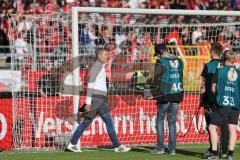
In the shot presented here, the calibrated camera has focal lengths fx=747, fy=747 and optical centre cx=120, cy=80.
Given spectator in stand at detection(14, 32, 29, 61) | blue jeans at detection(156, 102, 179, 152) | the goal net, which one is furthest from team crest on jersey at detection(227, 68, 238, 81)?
spectator in stand at detection(14, 32, 29, 61)

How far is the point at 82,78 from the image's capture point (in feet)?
51.2

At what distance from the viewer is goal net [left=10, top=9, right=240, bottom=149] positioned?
15.4 metres

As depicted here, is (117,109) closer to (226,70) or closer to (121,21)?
(121,21)

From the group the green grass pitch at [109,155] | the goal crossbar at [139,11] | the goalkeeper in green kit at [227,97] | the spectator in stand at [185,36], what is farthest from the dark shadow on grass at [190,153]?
the spectator in stand at [185,36]

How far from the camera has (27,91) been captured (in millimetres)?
15562

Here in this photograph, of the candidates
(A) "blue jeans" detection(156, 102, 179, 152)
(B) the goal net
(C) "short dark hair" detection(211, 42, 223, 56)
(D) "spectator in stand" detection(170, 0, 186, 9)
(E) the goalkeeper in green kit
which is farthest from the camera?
(D) "spectator in stand" detection(170, 0, 186, 9)

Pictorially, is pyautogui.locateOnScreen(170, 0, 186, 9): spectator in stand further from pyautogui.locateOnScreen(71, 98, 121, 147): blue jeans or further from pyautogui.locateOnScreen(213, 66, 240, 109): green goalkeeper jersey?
pyautogui.locateOnScreen(213, 66, 240, 109): green goalkeeper jersey

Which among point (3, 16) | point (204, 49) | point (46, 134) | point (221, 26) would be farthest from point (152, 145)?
point (3, 16)

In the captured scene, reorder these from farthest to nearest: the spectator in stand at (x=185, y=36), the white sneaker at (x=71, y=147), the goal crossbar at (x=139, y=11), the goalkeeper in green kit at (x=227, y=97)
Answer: the spectator in stand at (x=185, y=36)
the goal crossbar at (x=139, y=11)
the white sneaker at (x=71, y=147)
the goalkeeper in green kit at (x=227, y=97)

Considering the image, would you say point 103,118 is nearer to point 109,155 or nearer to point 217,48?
point 109,155

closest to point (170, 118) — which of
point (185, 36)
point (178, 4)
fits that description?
point (185, 36)

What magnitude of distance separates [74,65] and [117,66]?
7.71 feet

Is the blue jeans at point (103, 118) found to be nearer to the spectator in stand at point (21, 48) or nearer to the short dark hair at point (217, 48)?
the spectator in stand at point (21, 48)

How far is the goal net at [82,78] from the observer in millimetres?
15359
